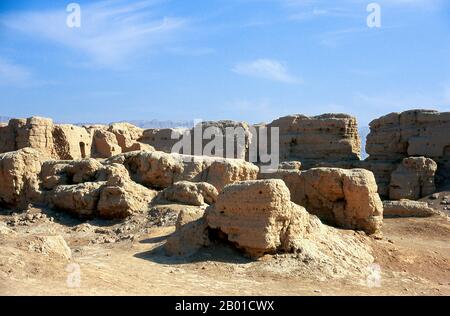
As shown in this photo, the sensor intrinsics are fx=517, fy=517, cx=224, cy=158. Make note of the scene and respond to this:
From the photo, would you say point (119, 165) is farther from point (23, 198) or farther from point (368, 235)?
point (368, 235)

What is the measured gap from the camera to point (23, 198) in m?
14.5

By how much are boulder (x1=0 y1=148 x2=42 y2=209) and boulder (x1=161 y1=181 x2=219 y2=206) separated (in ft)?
12.6

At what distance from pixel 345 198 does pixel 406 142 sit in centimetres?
1556

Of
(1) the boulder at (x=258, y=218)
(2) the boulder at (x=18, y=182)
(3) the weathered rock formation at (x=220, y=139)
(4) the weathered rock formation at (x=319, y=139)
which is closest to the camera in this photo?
(1) the boulder at (x=258, y=218)

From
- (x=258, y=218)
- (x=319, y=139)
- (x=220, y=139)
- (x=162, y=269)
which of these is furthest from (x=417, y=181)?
(x=162, y=269)

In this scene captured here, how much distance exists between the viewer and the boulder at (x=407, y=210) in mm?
18922

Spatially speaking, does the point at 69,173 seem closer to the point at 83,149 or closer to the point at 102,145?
the point at 83,149

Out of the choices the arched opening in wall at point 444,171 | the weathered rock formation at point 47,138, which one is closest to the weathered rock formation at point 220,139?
the weathered rock formation at point 47,138

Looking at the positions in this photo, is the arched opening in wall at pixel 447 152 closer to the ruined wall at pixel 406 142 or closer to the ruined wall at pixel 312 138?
the ruined wall at pixel 406 142

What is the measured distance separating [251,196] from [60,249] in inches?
139

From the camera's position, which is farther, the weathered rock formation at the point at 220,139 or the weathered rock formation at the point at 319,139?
the weathered rock formation at the point at 319,139

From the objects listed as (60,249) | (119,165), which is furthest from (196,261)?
(119,165)

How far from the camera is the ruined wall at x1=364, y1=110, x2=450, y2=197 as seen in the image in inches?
1011

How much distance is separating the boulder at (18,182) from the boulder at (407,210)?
489 inches
